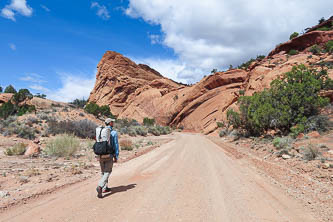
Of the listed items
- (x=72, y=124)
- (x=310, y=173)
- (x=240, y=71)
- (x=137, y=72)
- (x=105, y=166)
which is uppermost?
(x=137, y=72)

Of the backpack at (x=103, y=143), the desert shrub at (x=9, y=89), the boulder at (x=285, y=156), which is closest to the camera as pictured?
the backpack at (x=103, y=143)

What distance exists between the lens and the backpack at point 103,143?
484 cm

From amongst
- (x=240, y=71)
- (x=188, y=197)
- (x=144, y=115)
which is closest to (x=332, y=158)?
(x=188, y=197)

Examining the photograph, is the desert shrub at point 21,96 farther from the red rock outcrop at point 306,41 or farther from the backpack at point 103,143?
the red rock outcrop at point 306,41

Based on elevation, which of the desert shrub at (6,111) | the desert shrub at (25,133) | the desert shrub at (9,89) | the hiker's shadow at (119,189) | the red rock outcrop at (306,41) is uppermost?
the desert shrub at (9,89)

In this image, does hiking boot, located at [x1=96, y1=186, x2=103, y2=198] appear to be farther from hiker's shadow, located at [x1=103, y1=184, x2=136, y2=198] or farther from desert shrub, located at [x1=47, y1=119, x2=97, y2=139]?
desert shrub, located at [x1=47, y1=119, x2=97, y2=139]

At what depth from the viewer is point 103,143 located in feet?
16.0

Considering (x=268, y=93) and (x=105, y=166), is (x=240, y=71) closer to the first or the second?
(x=268, y=93)

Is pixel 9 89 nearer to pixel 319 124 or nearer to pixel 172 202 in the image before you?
pixel 172 202

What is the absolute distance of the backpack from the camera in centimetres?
484

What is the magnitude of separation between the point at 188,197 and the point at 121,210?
1.44 metres

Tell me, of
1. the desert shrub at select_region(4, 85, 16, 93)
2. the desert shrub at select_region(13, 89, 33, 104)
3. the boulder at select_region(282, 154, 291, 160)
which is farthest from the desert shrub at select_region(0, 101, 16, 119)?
the boulder at select_region(282, 154, 291, 160)

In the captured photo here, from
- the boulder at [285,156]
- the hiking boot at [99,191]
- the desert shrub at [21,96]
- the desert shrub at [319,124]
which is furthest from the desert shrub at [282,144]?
the desert shrub at [21,96]

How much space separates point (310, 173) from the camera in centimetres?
654
